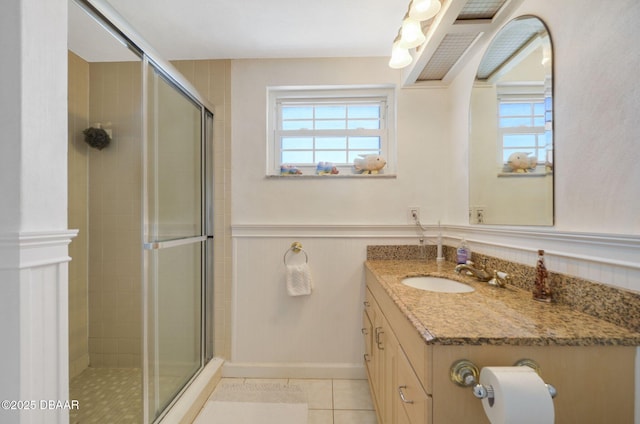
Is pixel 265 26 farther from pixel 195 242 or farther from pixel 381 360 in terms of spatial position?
pixel 381 360

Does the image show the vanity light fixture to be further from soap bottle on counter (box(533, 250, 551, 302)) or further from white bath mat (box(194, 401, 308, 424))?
white bath mat (box(194, 401, 308, 424))

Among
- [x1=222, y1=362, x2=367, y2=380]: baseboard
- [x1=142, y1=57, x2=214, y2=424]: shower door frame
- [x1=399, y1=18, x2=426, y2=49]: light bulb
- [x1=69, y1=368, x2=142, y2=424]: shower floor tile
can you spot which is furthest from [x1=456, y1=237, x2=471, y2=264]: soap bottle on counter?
[x1=69, y1=368, x2=142, y2=424]: shower floor tile

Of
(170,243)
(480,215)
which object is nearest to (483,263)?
(480,215)

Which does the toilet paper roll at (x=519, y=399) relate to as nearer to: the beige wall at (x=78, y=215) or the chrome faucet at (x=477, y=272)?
the chrome faucet at (x=477, y=272)

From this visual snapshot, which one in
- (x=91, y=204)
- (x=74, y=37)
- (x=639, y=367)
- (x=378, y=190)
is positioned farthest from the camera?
(x=378, y=190)

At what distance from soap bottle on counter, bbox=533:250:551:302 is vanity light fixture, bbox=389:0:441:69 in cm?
109

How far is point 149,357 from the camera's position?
1.25m

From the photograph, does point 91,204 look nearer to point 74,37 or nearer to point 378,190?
point 74,37

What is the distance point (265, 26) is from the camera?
1473mm

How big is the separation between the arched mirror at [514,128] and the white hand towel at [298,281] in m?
1.08

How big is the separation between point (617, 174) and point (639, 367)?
0.49 metres

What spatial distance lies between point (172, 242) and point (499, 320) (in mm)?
1505

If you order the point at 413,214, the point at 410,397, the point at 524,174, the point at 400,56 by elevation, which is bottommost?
the point at 410,397

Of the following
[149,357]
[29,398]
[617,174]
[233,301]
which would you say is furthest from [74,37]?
[617,174]
